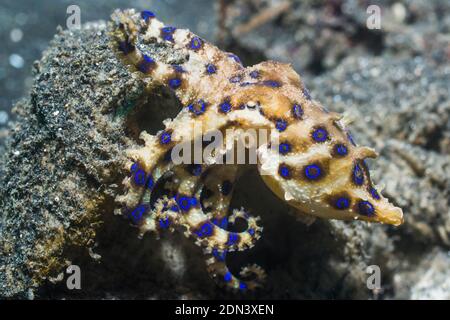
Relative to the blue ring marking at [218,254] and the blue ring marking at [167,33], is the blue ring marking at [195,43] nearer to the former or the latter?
the blue ring marking at [167,33]

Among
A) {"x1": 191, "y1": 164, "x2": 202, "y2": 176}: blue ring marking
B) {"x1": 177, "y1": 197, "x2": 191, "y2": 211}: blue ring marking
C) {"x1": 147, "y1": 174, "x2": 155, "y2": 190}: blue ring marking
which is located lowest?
{"x1": 177, "y1": 197, "x2": 191, "y2": 211}: blue ring marking

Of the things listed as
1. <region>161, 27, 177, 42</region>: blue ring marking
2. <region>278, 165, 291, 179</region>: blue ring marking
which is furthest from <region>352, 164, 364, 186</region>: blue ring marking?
<region>161, 27, 177, 42</region>: blue ring marking

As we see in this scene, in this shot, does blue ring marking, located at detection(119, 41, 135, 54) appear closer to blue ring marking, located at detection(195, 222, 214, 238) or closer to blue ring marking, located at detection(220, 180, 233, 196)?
blue ring marking, located at detection(220, 180, 233, 196)

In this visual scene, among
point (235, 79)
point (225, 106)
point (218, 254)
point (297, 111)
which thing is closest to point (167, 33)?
point (235, 79)

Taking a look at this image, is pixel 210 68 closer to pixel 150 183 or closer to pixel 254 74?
pixel 254 74

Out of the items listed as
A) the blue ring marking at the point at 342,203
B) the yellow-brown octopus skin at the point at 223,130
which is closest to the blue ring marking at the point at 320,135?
the yellow-brown octopus skin at the point at 223,130
